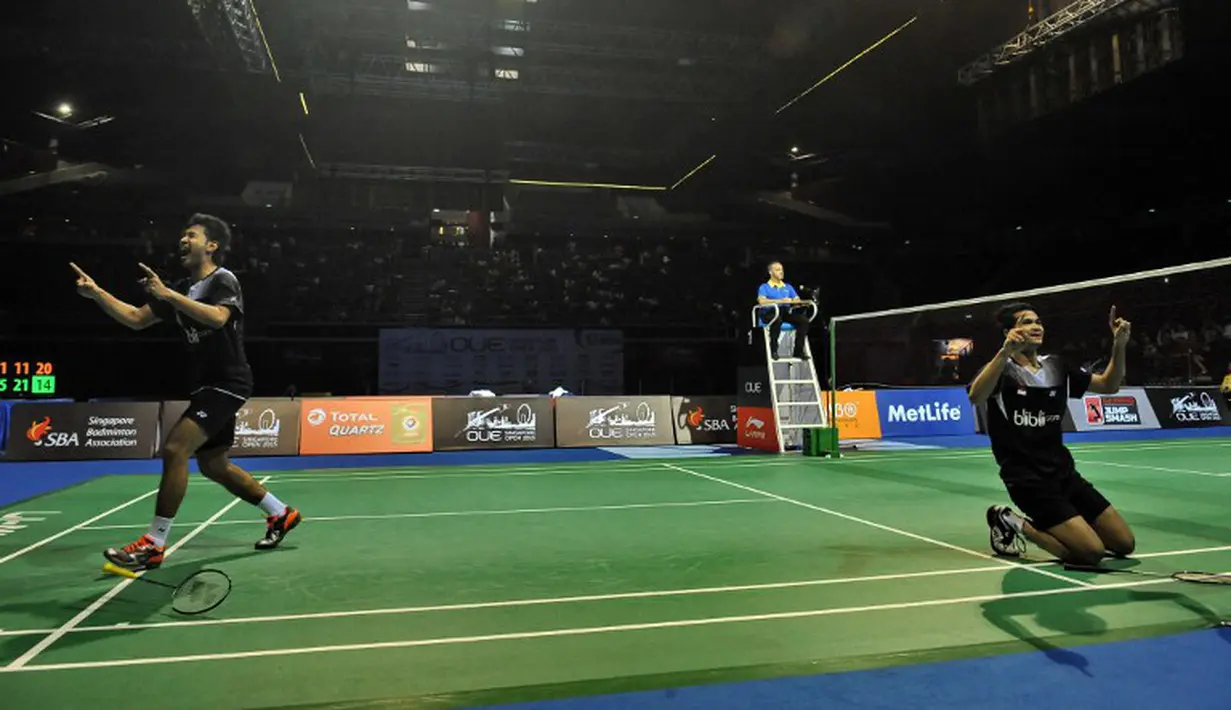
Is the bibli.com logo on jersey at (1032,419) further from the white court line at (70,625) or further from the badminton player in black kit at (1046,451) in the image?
the white court line at (70,625)

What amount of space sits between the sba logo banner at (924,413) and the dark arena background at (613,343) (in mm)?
90

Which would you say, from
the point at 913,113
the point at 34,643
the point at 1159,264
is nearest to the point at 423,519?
the point at 34,643

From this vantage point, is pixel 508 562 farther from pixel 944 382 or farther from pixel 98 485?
pixel 944 382

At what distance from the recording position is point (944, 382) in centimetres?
2836

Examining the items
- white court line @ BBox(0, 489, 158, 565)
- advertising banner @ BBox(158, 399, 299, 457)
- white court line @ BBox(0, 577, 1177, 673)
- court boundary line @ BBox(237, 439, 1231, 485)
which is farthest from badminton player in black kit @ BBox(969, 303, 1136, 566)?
advertising banner @ BBox(158, 399, 299, 457)

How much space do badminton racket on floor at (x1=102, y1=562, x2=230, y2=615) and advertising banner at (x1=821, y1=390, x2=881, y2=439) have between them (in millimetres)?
13042

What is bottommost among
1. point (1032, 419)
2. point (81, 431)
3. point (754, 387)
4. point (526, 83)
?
point (81, 431)

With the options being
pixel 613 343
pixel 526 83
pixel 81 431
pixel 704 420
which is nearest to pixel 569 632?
pixel 704 420

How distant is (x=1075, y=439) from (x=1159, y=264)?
18281 mm

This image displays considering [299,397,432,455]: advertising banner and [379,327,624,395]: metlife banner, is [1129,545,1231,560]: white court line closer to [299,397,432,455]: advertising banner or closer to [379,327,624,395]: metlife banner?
[299,397,432,455]: advertising banner

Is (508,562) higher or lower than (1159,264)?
lower

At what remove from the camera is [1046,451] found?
16.2ft

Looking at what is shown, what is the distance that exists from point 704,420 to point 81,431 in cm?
1166

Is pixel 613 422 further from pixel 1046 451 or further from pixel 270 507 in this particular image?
pixel 1046 451
